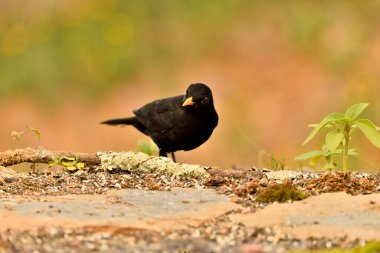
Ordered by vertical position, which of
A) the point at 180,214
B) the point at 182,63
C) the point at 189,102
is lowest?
the point at 180,214

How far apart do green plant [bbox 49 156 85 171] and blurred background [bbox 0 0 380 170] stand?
573cm

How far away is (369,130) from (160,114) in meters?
2.88

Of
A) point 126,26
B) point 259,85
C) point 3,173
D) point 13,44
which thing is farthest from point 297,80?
Answer: point 3,173

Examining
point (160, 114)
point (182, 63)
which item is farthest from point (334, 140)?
point (182, 63)

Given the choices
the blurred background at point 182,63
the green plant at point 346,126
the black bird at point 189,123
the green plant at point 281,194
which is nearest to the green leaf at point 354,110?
the green plant at point 346,126

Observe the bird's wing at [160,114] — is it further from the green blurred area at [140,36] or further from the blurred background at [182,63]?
the green blurred area at [140,36]

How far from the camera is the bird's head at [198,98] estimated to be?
806 cm

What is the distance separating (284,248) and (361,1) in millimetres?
11146

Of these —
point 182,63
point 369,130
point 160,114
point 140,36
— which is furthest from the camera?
point 140,36

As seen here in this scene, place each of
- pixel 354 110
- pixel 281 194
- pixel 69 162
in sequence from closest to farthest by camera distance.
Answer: pixel 281 194 < pixel 354 110 < pixel 69 162

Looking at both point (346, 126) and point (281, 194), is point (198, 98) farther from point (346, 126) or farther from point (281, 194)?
point (281, 194)

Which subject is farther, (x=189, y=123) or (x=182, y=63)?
(x=182, y=63)

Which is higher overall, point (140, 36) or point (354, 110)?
point (140, 36)

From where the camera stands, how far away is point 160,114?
859 centimetres
